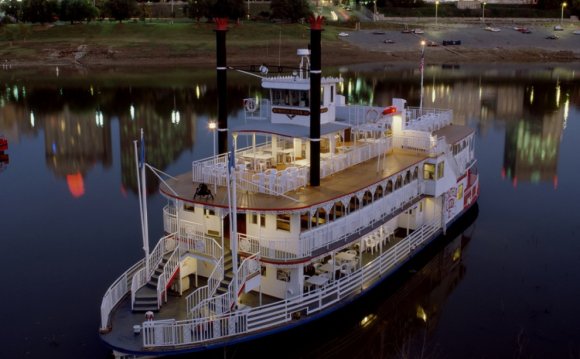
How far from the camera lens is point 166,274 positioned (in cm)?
2131

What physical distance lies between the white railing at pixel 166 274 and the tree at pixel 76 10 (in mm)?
127224

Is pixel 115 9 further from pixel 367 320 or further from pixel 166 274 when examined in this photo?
pixel 367 320

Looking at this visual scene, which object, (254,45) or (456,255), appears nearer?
(456,255)

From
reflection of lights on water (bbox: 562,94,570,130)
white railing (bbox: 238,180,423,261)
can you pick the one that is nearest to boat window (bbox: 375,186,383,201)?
white railing (bbox: 238,180,423,261)

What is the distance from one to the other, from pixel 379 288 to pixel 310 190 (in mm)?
5039

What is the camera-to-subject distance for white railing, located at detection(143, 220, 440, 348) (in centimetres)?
1833

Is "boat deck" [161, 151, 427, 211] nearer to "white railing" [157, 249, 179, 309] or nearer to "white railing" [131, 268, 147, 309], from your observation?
"white railing" [157, 249, 179, 309]

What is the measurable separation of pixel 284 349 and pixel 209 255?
3938 mm

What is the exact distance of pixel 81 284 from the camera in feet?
87.3

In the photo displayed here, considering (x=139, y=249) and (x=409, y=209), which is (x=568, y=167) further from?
(x=139, y=249)

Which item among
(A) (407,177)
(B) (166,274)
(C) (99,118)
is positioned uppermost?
(A) (407,177)

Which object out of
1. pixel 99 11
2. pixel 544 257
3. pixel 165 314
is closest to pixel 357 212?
pixel 165 314

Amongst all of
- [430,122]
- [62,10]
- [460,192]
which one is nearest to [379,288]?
[460,192]

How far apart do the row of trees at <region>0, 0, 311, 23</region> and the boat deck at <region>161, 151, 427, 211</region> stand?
4397 inches
